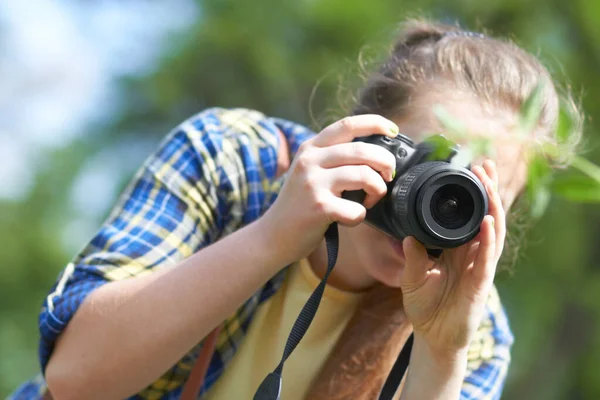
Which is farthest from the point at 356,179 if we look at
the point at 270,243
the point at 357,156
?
the point at 270,243

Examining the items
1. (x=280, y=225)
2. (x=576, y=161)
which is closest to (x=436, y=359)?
(x=280, y=225)

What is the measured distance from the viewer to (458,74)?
52.5 inches

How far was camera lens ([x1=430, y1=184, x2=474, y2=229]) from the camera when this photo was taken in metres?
1.09

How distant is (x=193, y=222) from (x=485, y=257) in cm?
43

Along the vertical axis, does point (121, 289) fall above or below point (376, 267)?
below

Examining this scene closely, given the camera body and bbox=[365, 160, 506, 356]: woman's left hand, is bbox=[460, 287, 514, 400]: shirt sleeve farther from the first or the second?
the camera body

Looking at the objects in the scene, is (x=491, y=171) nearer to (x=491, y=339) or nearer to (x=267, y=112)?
(x=491, y=339)

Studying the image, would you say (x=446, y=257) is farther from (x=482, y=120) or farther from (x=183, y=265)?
(x=183, y=265)

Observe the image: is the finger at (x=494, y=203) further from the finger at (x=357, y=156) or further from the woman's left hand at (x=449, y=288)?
the finger at (x=357, y=156)

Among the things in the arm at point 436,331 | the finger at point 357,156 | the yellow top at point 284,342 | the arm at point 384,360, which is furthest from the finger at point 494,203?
the yellow top at point 284,342

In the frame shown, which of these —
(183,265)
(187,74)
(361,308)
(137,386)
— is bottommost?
(137,386)

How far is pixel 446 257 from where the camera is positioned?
1.23 meters

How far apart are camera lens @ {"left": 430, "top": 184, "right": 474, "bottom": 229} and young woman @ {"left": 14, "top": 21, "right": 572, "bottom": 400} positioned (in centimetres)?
3

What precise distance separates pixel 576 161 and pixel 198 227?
2.72 feet
